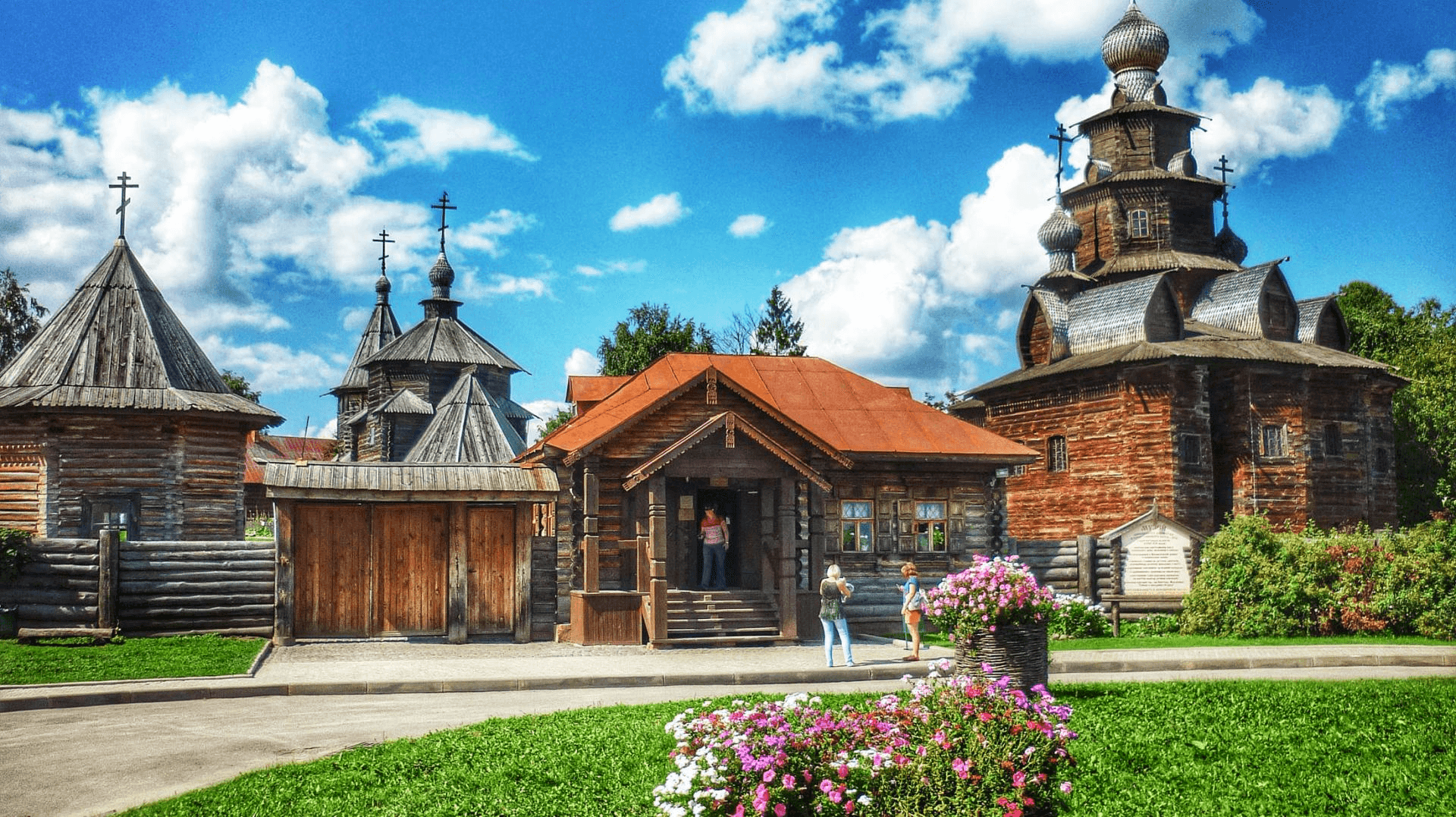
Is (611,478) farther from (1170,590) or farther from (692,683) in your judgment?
(1170,590)

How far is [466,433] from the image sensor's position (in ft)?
136

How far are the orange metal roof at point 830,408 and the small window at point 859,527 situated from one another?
5.18 feet

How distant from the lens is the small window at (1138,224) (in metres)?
45.8

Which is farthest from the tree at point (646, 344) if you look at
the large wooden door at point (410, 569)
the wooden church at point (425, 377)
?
the large wooden door at point (410, 569)

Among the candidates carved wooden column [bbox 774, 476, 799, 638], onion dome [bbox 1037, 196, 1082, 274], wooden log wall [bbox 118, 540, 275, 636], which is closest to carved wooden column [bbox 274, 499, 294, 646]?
wooden log wall [bbox 118, 540, 275, 636]

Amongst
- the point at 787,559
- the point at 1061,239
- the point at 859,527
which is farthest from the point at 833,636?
the point at 1061,239

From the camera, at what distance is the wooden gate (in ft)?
67.6

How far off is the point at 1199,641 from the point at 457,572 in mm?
13559

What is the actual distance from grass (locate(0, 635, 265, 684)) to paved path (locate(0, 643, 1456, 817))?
67 cm

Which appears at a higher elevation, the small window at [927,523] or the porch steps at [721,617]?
the small window at [927,523]

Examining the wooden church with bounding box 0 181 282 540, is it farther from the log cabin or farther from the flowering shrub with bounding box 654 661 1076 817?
the flowering shrub with bounding box 654 661 1076 817

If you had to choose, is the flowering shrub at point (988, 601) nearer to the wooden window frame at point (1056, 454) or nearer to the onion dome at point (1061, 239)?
the wooden window frame at point (1056, 454)

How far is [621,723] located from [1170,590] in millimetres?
16821

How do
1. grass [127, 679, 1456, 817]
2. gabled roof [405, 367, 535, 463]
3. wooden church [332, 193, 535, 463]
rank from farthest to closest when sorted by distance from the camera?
wooden church [332, 193, 535, 463] < gabled roof [405, 367, 535, 463] < grass [127, 679, 1456, 817]
